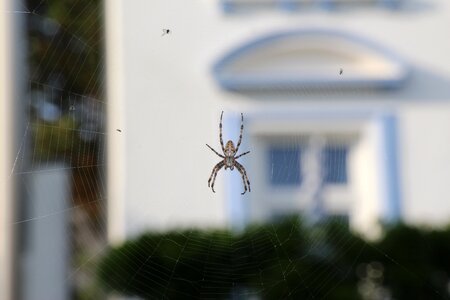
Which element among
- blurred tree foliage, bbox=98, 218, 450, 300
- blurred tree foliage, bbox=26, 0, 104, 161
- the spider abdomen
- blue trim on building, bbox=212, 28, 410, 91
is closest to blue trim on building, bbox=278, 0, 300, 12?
blue trim on building, bbox=212, 28, 410, 91

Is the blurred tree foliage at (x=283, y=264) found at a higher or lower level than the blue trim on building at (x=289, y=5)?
lower

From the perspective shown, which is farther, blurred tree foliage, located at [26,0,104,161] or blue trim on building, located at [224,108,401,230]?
blurred tree foliage, located at [26,0,104,161]

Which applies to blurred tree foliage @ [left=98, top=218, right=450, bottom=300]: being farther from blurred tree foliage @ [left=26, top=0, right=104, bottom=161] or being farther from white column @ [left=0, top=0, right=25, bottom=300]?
blurred tree foliage @ [left=26, top=0, right=104, bottom=161]

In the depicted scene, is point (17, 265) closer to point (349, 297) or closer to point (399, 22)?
point (349, 297)

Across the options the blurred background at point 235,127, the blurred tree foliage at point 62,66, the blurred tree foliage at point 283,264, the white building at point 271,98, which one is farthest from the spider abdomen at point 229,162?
the blurred tree foliage at point 62,66

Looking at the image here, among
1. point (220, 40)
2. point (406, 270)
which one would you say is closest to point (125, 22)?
point (220, 40)

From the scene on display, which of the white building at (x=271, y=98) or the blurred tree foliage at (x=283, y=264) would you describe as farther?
the white building at (x=271, y=98)

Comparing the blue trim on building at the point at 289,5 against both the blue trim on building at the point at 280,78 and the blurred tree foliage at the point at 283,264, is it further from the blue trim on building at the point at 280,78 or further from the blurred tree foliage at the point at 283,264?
the blurred tree foliage at the point at 283,264
